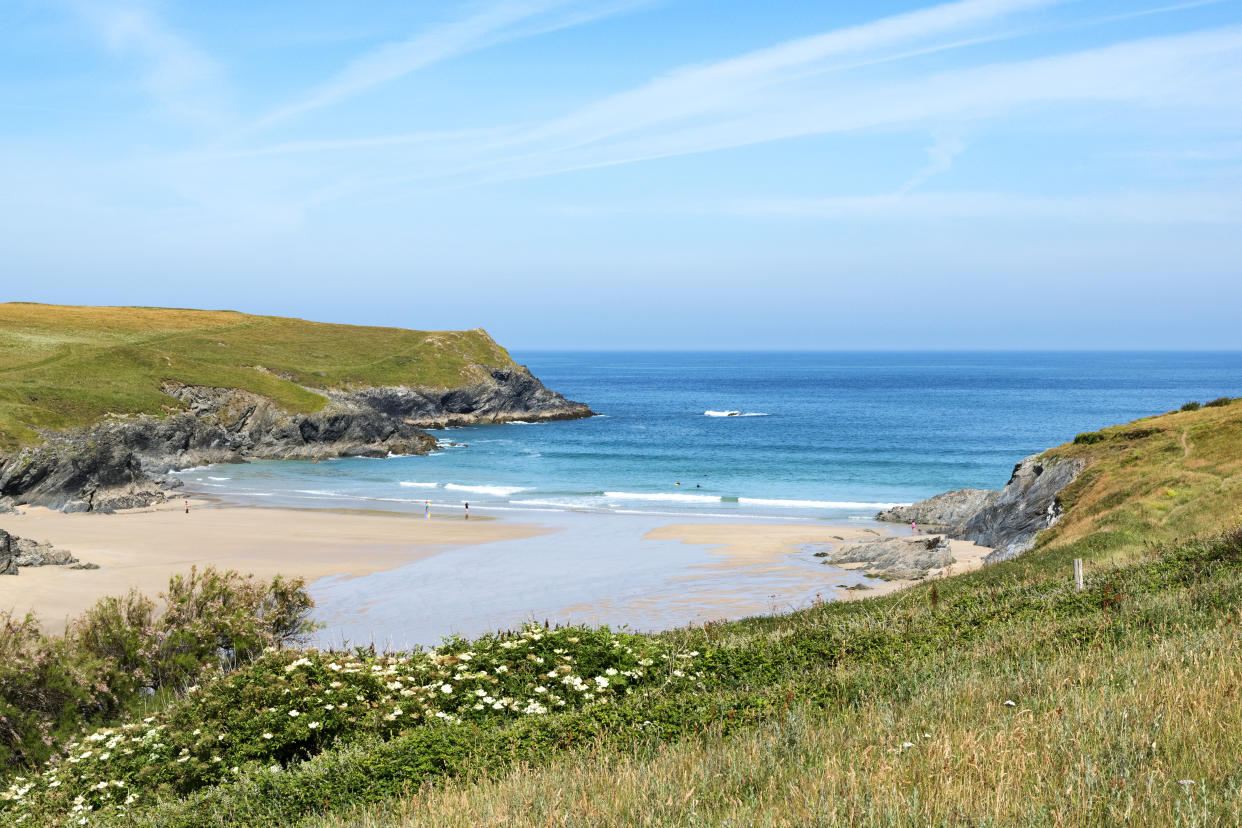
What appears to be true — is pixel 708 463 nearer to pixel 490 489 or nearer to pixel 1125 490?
pixel 490 489

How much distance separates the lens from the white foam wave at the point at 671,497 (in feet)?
207

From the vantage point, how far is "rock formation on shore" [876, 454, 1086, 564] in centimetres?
3578

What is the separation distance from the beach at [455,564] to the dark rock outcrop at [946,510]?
2991mm

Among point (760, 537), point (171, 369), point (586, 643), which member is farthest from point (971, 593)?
point (171, 369)

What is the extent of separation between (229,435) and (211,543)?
47.1 m

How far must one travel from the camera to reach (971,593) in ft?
55.5

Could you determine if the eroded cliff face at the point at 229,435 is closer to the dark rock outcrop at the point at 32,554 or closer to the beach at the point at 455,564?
the beach at the point at 455,564

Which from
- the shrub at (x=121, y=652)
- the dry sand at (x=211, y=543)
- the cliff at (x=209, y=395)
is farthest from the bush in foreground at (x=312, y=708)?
the cliff at (x=209, y=395)

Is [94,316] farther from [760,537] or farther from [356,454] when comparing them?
[760,537]

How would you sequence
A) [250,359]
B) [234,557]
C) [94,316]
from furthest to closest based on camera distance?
[94,316] → [250,359] → [234,557]

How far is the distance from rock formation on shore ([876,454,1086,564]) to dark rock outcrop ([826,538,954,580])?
2.09 meters

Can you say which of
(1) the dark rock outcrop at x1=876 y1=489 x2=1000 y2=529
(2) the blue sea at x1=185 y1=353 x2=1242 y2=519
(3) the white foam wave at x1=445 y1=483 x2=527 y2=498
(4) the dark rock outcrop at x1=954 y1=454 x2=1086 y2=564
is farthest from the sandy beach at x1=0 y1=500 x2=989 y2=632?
(3) the white foam wave at x1=445 y1=483 x2=527 y2=498

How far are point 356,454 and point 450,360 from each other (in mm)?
46048

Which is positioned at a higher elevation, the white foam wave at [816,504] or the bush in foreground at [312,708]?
the bush in foreground at [312,708]
